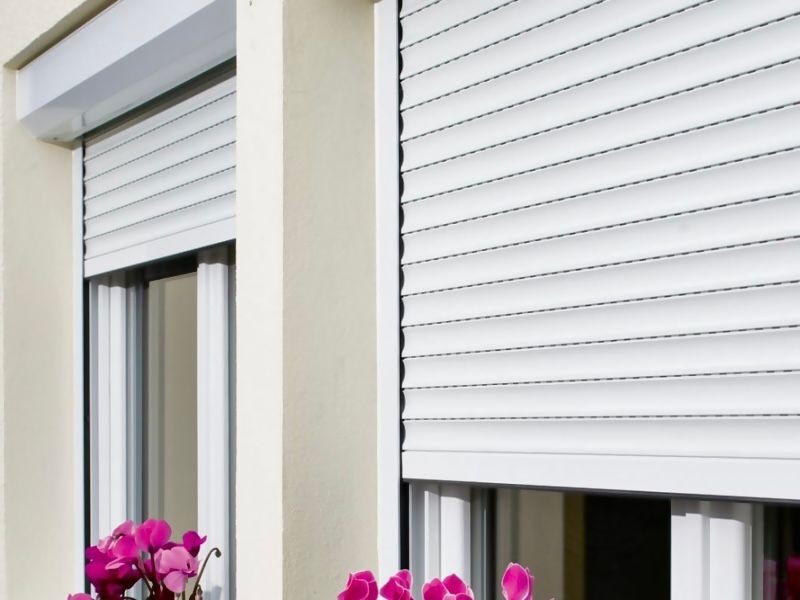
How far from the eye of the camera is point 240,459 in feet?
5.16

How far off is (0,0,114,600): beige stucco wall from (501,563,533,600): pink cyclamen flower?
1785 millimetres

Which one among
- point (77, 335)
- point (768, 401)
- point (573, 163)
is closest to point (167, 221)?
point (77, 335)

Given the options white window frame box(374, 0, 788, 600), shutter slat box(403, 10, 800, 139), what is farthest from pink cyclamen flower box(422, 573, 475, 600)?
shutter slat box(403, 10, 800, 139)

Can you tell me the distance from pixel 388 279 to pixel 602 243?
436 mm

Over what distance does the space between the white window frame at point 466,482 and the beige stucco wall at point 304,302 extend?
28 mm

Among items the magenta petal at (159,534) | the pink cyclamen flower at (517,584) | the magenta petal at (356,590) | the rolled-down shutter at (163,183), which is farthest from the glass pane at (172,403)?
the pink cyclamen flower at (517,584)

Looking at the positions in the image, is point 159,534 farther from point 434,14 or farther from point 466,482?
point 434,14

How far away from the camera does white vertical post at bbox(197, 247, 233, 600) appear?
2.15 m

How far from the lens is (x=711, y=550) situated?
123 centimetres

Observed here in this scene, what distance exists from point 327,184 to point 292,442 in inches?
16.3

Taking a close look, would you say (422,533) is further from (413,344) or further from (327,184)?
(327,184)

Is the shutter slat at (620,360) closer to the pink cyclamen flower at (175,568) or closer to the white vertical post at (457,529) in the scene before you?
the white vertical post at (457,529)

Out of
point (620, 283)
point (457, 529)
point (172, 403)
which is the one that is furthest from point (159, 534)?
point (620, 283)

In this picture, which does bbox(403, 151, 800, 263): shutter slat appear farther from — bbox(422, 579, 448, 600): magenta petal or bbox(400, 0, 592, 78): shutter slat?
bbox(422, 579, 448, 600): magenta petal
